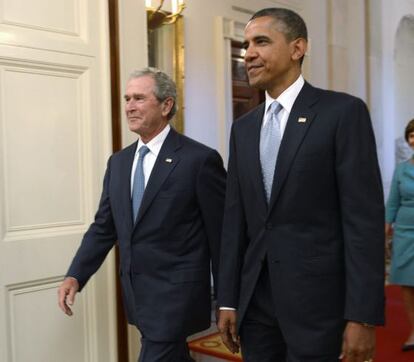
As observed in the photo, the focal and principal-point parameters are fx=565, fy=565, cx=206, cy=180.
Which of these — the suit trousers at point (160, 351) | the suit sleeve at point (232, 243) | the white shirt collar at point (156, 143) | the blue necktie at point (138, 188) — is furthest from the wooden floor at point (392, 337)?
the suit sleeve at point (232, 243)

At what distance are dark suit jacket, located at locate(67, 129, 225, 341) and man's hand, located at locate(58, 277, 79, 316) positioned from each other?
4 centimetres

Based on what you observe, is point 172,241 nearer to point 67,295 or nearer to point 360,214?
point 67,295

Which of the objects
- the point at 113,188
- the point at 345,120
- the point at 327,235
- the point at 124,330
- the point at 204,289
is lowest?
the point at 124,330

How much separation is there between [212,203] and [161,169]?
0.79 ft

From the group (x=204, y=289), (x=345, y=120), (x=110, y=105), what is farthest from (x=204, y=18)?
(x=345, y=120)

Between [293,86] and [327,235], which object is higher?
[293,86]

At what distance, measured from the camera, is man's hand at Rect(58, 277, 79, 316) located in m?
2.18

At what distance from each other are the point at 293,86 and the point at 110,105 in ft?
4.07

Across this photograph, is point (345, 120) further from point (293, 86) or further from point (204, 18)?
point (204, 18)

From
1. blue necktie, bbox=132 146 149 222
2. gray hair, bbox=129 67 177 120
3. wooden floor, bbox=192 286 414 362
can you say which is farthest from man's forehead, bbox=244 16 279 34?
wooden floor, bbox=192 286 414 362

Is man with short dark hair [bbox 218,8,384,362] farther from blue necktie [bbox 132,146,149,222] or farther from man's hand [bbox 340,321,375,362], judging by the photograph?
blue necktie [bbox 132,146,149,222]

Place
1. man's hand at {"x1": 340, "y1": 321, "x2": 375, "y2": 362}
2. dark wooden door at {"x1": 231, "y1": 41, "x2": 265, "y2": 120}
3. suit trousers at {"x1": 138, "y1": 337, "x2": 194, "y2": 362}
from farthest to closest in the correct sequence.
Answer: dark wooden door at {"x1": 231, "y1": 41, "x2": 265, "y2": 120} < suit trousers at {"x1": 138, "y1": 337, "x2": 194, "y2": 362} < man's hand at {"x1": 340, "y1": 321, "x2": 375, "y2": 362}

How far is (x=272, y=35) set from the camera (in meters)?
1.63

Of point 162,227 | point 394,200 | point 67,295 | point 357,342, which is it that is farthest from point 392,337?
point 357,342
